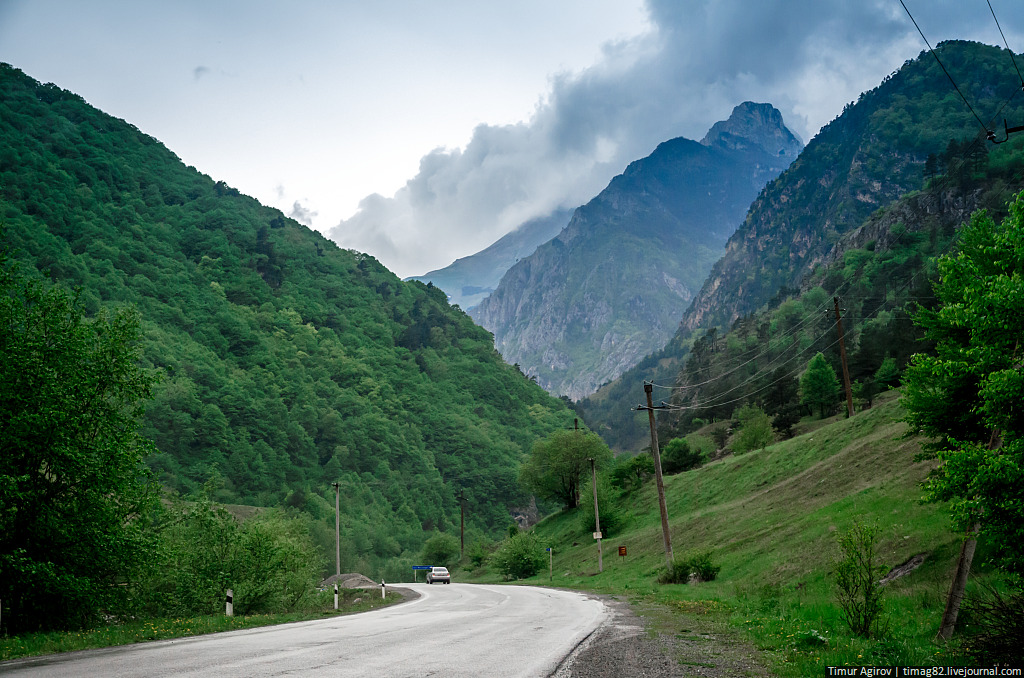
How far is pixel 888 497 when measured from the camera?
27.3 metres

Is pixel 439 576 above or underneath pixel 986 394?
underneath

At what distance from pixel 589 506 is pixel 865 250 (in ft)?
469

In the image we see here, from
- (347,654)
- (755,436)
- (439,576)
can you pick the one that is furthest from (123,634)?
(755,436)

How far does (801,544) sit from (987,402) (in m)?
20.4

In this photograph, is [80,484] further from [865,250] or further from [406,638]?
[865,250]

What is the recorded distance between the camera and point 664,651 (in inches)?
419

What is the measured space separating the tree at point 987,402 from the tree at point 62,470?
1939 cm

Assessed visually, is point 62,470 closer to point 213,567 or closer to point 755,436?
point 213,567

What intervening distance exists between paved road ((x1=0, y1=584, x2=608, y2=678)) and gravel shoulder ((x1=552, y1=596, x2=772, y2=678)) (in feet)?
1.51

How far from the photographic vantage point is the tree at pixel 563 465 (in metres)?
87.8

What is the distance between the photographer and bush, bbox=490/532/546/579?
6238 centimetres

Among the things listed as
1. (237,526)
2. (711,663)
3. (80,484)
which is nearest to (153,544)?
(80,484)

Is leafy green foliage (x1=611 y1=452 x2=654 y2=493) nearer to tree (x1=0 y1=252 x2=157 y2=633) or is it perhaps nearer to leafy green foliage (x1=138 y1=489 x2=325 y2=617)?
leafy green foliage (x1=138 y1=489 x2=325 y2=617)

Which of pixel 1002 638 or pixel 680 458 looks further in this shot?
pixel 680 458
